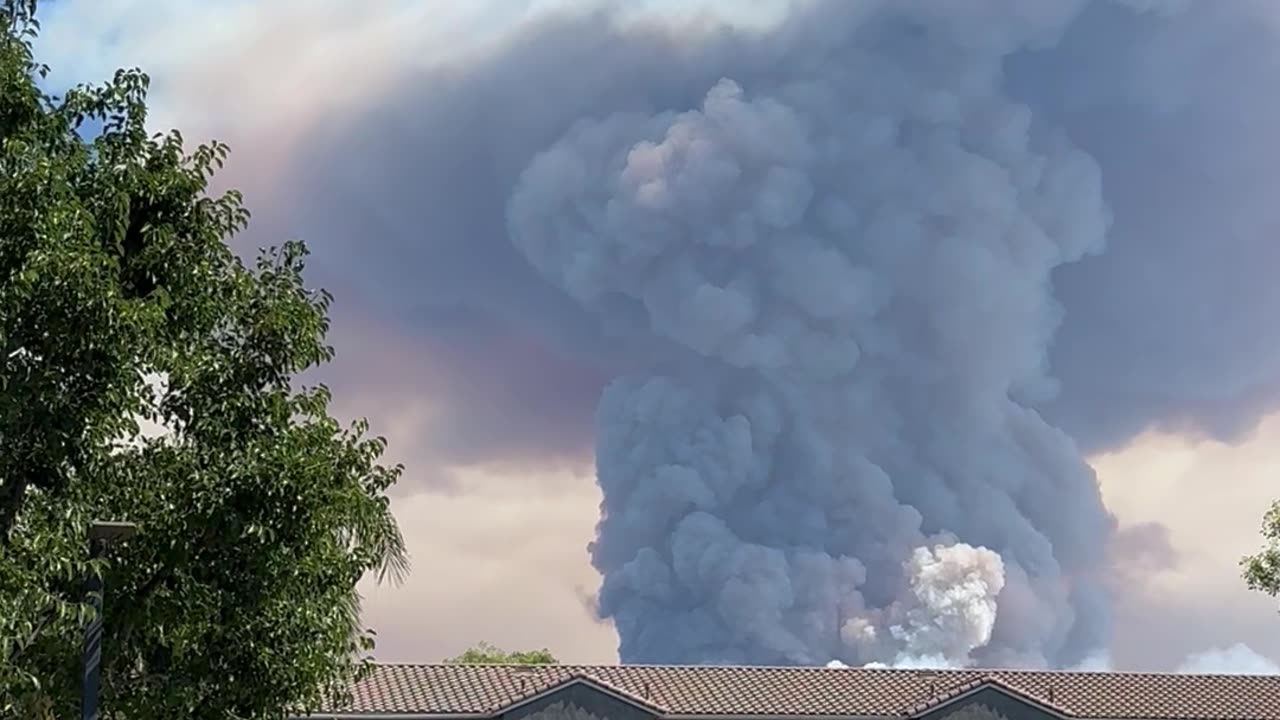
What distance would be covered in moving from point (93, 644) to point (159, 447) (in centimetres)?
450

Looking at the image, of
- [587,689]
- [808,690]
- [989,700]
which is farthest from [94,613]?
[989,700]

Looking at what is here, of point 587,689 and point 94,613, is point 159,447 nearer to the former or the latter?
point 94,613

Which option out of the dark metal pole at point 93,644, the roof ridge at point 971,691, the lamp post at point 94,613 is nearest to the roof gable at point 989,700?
the roof ridge at point 971,691

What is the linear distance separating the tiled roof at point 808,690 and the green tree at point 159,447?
107 ft

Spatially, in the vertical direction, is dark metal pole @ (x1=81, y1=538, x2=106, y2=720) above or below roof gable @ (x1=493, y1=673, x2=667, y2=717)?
below

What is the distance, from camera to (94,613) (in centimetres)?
2312

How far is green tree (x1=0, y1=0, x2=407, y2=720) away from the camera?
2409cm

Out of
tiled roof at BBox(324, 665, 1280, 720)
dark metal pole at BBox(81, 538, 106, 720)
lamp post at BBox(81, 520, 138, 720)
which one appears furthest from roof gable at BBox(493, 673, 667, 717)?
dark metal pole at BBox(81, 538, 106, 720)

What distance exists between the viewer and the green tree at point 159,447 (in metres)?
24.1

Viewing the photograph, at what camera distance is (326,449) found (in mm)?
26688

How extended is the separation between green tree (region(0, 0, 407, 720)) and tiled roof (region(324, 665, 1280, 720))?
1278 inches

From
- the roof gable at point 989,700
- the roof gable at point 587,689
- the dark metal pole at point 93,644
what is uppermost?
the roof gable at point 989,700

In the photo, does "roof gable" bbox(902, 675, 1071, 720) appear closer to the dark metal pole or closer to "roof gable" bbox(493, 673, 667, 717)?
"roof gable" bbox(493, 673, 667, 717)

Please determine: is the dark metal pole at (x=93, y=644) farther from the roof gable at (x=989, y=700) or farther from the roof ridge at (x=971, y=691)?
the roof gable at (x=989, y=700)
